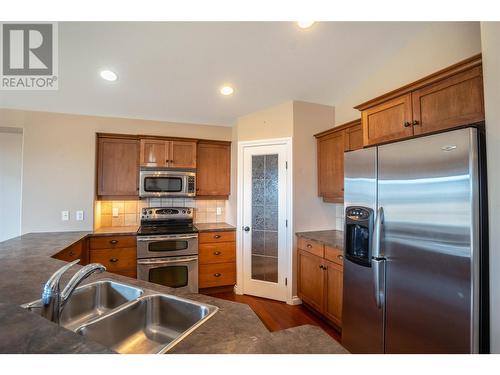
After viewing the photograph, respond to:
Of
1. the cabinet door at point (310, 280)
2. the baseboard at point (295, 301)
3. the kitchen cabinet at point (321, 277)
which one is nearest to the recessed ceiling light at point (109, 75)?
the kitchen cabinet at point (321, 277)

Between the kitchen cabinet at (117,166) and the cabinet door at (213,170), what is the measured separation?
89 centimetres

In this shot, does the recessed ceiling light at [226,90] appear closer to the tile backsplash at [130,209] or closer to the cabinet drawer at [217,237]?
the tile backsplash at [130,209]

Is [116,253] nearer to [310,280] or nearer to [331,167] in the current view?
[310,280]

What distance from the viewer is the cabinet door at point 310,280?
8.43ft

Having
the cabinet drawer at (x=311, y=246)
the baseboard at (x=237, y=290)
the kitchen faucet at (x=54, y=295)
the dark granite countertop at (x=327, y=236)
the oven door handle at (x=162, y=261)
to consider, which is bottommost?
the baseboard at (x=237, y=290)

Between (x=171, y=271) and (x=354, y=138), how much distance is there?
2.76 metres

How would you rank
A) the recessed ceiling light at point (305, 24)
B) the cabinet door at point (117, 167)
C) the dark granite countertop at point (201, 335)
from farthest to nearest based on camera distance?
the cabinet door at point (117, 167)
the recessed ceiling light at point (305, 24)
the dark granite countertop at point (201, 335)

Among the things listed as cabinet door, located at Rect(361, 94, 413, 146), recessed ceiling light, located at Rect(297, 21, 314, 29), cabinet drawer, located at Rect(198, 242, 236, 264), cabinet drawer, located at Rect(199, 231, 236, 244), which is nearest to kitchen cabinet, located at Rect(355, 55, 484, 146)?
cabinet door, located at Rect(361, 94, 413, 146)

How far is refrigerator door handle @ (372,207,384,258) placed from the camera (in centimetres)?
164

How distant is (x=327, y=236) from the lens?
9.09 ft

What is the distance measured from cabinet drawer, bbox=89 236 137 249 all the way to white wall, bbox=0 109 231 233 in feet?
1.07

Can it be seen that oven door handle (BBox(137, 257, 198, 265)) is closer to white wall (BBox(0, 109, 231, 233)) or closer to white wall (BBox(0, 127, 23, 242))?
white wall (BBox(0, 109, 231, 233))

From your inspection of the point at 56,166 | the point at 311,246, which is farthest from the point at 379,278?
the point at 56,166
